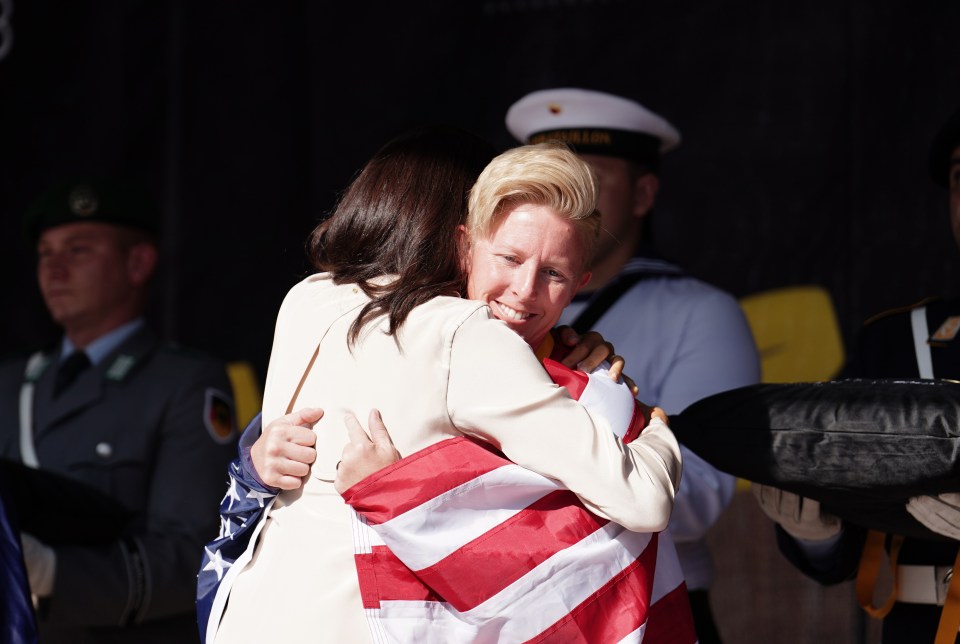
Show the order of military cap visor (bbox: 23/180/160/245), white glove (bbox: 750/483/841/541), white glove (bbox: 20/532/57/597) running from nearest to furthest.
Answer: white glove (bbox: 750/483/841/541) < white glove (bbox: 20/532/57/597) < military cap visor (bbox: 23/180/160/245)

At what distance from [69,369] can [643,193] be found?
143 centimetres

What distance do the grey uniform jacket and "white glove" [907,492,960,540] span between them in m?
1.57

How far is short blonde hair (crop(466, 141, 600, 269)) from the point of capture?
1.60 m

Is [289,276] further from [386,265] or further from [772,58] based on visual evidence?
[386,265]

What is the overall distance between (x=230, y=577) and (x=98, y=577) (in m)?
1.07

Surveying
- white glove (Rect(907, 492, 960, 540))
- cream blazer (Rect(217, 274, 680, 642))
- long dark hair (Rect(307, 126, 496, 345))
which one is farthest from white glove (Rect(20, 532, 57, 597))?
white glove (Rect(907, 492, 960, 540))

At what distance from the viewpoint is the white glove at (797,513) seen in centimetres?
204

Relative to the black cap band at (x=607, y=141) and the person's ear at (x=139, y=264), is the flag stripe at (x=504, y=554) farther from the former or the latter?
the person's ear at (x=139, y=264)

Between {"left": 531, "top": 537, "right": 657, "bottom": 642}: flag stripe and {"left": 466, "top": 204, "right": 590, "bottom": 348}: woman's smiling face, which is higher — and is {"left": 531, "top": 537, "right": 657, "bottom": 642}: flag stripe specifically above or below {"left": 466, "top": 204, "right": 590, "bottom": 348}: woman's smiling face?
below

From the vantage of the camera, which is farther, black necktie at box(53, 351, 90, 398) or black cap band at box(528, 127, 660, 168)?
black necktie at box(53, 351, 90, 398)

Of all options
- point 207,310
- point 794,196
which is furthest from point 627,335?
point 207,310

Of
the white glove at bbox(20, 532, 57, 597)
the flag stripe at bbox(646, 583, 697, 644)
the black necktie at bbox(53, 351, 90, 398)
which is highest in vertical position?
the flag stripe at bbox(646, 583, 697, 644)

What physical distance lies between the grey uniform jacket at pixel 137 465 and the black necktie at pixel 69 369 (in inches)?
0.7

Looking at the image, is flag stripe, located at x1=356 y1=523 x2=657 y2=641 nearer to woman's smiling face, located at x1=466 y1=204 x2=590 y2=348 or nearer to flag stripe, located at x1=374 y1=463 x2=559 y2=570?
flag stripe, located at x1=374 y1=463 x2=559 y2=570
